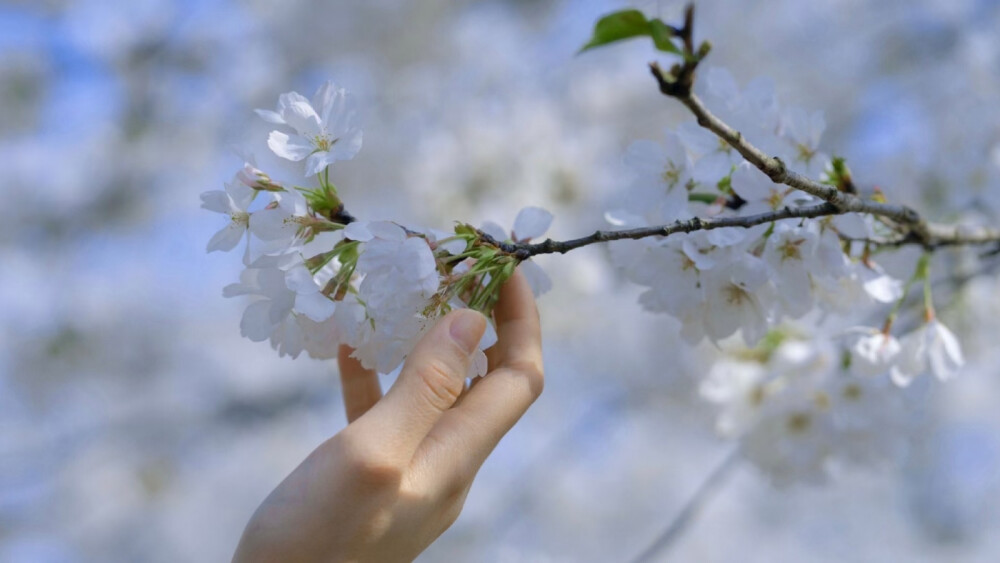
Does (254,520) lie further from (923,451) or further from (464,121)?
(923,451)

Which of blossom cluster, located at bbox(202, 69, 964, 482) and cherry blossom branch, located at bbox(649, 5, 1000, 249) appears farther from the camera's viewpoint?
blossom cluster, located at bbox(202, 69, 964, 482)

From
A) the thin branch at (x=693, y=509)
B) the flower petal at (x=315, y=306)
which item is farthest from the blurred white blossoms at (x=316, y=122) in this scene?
the thin branch at (x=693, y=509)

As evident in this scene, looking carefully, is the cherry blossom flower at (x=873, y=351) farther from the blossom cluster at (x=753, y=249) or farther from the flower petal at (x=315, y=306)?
the flower petal at (x=315, y=306)

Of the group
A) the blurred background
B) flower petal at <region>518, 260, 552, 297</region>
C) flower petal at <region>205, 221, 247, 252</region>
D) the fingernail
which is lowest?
the fingernail

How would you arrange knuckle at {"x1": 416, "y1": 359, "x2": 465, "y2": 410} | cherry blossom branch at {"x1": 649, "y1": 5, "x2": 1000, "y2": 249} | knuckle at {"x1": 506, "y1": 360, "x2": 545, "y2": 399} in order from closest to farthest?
cherry blossom branch at {"x1": 649, "y1": 5, "x2": 1000, "y2": 249} → knuckle at {"x1": 416, "y1": 359, "x2": 465, "y2": 410} → knuckle at {"x1": 506, "y1": 360, "x2": 545, "y2": 399}

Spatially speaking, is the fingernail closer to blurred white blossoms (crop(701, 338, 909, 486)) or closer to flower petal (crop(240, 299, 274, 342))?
flower petal (crop(240, 299, 274, 342))

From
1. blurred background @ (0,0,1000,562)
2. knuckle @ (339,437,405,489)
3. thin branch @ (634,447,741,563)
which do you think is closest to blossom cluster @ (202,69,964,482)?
knuckle @ (339,437,405,489)

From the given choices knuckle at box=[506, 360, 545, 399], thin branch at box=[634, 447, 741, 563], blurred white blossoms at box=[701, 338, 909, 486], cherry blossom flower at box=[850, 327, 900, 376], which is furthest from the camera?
thin branch at box=[634, 447, 741, 563]

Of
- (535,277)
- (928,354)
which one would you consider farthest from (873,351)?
(535,277)

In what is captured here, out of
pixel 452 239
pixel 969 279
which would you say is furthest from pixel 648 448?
pixel 452 239
